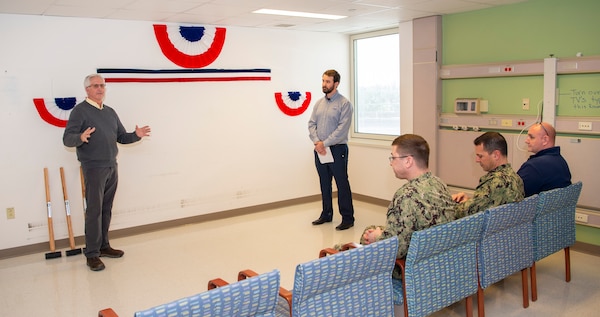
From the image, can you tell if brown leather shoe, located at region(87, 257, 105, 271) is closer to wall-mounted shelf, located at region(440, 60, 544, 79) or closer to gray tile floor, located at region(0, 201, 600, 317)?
gray tile floor, located at region(0, 201, 600, 317)

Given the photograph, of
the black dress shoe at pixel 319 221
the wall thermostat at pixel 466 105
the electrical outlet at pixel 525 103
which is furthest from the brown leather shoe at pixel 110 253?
the electrical outlet at pixel 525 103

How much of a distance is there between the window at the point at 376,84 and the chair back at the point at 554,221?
10.6 feet

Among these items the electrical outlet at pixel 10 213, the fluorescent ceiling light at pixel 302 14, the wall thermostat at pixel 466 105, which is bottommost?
the electrical outlet at pixel 10 213

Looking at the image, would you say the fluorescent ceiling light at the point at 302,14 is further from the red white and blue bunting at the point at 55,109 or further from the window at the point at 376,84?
the red white and blue bunting at the point at 55,109

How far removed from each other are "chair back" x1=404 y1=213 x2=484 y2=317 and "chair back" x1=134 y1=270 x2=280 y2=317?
2.86ft

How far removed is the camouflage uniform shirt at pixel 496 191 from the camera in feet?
10.4

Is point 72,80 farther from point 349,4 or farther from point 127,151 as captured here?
point 349,4

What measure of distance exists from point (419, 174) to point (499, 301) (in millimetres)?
1412

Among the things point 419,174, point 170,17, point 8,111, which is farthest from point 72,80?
point 419,174

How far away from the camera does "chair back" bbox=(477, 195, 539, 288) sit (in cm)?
293

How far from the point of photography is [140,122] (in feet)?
18.3

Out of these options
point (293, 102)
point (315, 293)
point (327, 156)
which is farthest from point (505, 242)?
point (293, 102)

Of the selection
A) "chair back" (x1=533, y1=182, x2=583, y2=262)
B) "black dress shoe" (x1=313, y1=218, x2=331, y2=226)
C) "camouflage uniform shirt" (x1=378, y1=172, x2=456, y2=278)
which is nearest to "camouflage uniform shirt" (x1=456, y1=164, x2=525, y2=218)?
"chair back" (x1=533, y1=182, x2=583, y2=262)

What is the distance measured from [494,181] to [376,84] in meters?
3.95
